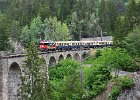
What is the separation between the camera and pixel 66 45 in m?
87.0

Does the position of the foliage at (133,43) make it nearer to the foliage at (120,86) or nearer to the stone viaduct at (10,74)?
the foliage at (120,86)

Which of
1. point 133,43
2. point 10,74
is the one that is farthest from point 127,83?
point 133,43

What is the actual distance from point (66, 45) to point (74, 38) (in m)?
30.6

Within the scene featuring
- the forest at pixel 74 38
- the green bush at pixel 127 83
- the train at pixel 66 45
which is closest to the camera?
the forest at pixel 74 38

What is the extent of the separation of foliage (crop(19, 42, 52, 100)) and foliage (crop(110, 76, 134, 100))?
8.55m

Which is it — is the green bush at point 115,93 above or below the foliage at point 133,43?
below

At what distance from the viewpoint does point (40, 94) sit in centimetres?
4572

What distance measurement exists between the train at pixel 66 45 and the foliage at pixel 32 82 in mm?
28933

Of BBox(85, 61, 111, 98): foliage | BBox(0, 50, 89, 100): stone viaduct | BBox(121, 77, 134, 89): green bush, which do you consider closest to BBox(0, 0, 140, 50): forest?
BBox(85, 61, 111, 98): foliage

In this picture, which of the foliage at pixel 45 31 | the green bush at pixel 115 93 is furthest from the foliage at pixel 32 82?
the foliage at pixel 45 31

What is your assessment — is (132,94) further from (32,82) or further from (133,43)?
(133,43)

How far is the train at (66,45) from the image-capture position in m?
81.0

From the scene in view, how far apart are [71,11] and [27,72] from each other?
261 ft

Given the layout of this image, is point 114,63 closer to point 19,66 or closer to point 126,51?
point 126,51
